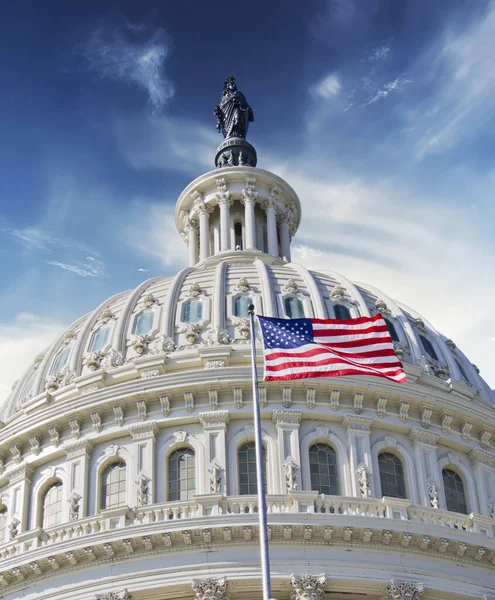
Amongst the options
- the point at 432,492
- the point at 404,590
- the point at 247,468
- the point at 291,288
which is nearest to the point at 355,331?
the point at 404,590

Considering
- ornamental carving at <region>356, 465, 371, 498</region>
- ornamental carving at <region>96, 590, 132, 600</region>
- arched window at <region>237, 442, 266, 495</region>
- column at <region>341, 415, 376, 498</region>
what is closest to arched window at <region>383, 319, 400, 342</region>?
column at <region>341, 415, 376, 498</region>

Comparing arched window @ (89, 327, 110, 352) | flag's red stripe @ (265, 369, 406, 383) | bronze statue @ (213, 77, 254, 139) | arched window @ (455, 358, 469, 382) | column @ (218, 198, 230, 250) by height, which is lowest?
flag's red stripe @ (265, 369, 406, 383)

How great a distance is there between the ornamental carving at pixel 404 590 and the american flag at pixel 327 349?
803cm

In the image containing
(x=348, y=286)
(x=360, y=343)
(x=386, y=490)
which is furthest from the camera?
(x=348, y=286)

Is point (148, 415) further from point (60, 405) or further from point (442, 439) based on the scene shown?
point (442, 439)

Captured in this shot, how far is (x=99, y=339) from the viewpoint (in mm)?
64250

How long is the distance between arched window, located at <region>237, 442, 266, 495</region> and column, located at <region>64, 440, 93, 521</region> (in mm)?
6774

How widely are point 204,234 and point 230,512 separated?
1210 inches

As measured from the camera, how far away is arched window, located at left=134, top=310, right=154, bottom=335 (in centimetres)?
6325

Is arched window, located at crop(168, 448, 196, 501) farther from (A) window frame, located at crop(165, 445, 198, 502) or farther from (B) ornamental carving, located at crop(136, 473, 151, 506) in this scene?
(B) ornamental carving, located at crop(136, 473, 151, 506)

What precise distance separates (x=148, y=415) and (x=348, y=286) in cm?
1500

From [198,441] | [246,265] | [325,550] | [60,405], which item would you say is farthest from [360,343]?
[246,265]

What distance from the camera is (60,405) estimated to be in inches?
2330

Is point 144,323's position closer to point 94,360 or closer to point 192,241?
point 94,360
